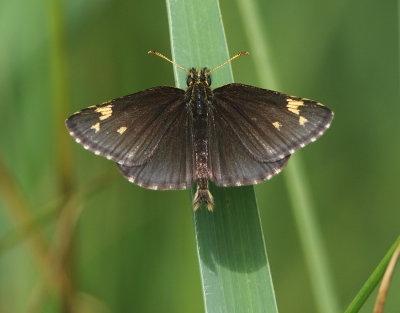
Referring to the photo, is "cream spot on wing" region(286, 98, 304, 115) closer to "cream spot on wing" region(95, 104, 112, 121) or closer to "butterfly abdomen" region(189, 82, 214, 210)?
"butterfly abdomen" region(189, 82, 214, 210)

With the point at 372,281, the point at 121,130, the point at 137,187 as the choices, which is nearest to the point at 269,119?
the point at 121,130

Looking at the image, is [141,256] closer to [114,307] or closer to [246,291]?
[114,307]

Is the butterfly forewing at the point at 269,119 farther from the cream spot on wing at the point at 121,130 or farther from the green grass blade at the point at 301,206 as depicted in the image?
the cream spot on wing at the point at 121,130

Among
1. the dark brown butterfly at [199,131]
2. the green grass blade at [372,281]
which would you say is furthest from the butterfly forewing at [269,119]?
the green grass blade at [372,281]

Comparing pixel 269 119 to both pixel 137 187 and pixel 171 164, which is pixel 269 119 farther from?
pixel 137 187

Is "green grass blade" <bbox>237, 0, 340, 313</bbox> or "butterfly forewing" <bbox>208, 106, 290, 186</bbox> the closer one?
"butterfly forewing" <bbox>208, 106, 290, 186</bbox>

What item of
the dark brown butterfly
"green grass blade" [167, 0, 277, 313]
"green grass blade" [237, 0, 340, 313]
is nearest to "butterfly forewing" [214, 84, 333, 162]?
the dark brown butterfly
